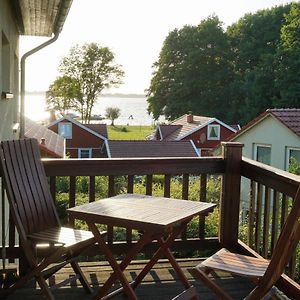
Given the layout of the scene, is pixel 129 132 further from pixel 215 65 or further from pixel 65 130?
pixel 65 130

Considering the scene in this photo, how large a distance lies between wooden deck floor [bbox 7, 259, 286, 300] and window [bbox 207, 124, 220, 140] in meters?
27.7

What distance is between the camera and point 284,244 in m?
2.07

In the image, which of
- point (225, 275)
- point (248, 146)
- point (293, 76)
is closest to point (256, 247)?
point (225, 275)

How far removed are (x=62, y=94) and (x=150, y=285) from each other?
35057 mm

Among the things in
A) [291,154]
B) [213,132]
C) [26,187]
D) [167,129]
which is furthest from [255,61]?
[26,187]

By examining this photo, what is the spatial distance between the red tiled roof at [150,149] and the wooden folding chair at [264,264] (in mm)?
22741

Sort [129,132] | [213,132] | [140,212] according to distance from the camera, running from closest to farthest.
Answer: [140,212]
[213,132]
[129,132]

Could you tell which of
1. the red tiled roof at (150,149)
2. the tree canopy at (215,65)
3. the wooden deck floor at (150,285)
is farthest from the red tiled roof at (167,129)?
the wooden deck floor at (150,285)

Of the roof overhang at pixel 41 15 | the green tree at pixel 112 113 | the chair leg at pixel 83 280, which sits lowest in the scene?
the chair leg at pixel 83 280

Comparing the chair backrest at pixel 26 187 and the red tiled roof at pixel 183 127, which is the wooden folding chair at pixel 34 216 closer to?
the chair backrest at pixel 26 187

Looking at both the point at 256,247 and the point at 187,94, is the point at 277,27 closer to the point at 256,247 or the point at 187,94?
the point at 187,94

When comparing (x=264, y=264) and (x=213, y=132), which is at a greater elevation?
(x=264, y=264)

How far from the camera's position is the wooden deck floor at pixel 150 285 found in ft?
10.4

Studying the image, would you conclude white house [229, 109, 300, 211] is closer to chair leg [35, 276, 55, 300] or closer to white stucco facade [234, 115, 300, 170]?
white stucco facade [234, 115, 300, 170]
